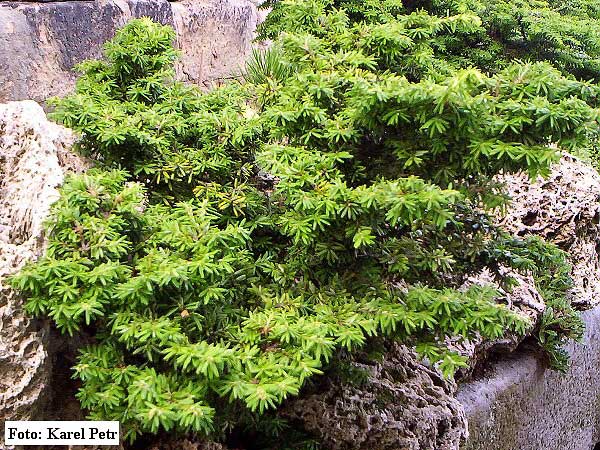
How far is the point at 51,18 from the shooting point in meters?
3.88

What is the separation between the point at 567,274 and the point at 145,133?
95.1 inches

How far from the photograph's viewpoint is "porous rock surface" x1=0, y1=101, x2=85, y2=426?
79.4 inches

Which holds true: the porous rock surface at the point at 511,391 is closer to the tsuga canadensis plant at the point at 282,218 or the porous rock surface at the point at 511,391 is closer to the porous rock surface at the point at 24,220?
the tsuga canadensis plant at the point at 282,218

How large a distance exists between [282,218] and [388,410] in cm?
86

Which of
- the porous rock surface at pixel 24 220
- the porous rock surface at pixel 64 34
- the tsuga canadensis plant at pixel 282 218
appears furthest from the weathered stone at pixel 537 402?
the porous rock surface at pixel 64 34

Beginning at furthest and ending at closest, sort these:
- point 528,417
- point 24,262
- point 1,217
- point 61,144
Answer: point 528,417
point 61,144
point 1,217
point 24,262

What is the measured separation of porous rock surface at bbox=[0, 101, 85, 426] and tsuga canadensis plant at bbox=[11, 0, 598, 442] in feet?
0.21

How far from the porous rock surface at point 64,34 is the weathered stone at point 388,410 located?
2413 millimetres

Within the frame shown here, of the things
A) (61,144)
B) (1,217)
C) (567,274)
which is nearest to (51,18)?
(61,144)

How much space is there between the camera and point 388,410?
2580 millimetres

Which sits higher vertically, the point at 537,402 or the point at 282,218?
the point at 282,218

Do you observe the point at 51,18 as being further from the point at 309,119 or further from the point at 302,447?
→ the point at 302,447

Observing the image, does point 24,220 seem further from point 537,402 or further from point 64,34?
point 537,402

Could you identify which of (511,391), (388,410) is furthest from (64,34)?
(511,391)
